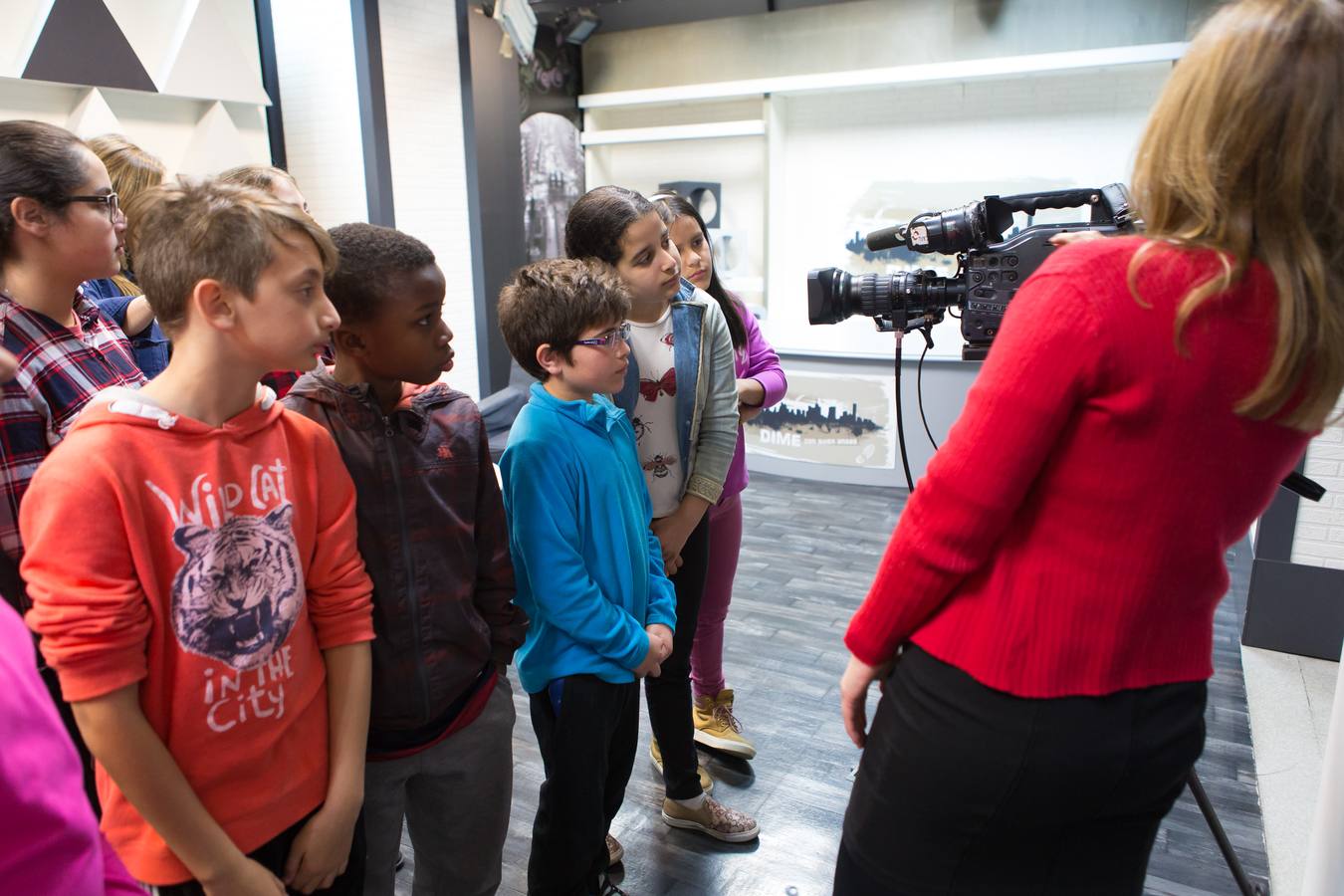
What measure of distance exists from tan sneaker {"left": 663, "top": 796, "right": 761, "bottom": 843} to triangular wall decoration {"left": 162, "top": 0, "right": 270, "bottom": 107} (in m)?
3.70

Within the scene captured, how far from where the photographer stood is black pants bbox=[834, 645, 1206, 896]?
33.8 inches

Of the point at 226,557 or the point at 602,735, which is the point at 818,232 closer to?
the point at 602,735

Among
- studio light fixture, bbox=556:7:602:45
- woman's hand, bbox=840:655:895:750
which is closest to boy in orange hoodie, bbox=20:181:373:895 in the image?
woman's hand, bbox=840:655:895:750

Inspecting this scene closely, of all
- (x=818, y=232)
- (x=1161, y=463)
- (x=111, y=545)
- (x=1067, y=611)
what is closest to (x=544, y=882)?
(x=111, y=545)

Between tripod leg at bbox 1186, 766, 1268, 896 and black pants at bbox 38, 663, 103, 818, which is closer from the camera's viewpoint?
black pants at bbox 38, 663, 103, 818

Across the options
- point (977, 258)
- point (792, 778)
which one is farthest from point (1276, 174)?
point (792, 778)

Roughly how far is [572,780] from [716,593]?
0.80 m

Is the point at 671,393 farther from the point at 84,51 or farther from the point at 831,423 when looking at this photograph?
the point at 831,423

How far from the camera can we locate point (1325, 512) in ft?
9.53

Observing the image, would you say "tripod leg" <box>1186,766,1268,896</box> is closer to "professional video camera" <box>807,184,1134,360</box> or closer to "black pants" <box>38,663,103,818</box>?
"professional video camera" <box>807,184,1134,360</box>

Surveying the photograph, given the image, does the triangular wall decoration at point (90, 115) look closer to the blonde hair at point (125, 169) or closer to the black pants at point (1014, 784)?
the blonde hair at point (125, 169)

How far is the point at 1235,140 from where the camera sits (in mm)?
741

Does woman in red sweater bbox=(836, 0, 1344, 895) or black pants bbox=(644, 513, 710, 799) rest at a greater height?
woman in red sweater bbox=(836, 0, 1344, 895)

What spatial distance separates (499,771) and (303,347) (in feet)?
2.29
